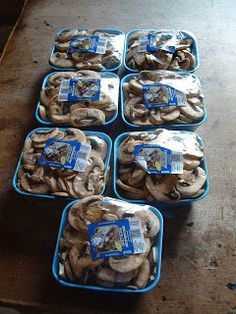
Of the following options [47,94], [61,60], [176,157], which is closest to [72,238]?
[176,157]

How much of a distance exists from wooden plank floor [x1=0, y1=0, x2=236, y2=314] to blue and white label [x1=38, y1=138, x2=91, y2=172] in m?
0.14

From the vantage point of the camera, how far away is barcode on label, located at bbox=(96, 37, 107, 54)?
1.46 m

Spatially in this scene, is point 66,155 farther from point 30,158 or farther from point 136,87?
point 136,87

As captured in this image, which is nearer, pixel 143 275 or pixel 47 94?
pixel 143 275

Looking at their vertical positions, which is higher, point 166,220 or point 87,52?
point 87,52

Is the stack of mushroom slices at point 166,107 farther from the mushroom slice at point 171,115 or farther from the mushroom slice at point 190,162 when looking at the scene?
the mushroom slice at point 190,162

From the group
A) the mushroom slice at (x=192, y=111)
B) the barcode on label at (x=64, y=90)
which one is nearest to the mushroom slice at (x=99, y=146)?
the barcode on label at (x=64, y=90)

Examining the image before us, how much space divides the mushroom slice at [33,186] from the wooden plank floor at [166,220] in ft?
0.26

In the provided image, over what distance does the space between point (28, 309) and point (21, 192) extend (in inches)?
14.0

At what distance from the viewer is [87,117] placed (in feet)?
4.08

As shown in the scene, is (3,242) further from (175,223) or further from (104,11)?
(104,11)

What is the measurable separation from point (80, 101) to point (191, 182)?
535 millimetres

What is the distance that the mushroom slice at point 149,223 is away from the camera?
3.13ft

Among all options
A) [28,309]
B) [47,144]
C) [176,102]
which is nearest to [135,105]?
[176,102]
